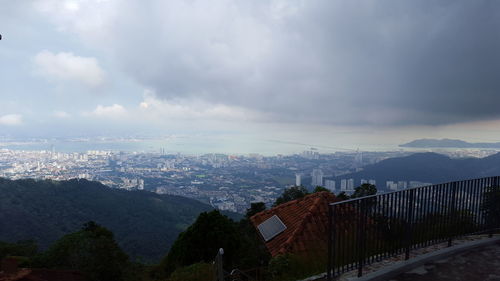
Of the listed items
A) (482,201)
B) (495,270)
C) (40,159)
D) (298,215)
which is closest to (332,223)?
(495,270)

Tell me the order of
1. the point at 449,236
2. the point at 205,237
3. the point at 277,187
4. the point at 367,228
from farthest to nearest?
the point at 277,187, the point at 205,237, the point at 449,236, the point at 367,228

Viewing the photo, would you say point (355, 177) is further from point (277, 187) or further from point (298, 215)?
point (298, 215)

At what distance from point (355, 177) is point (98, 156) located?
546 feet

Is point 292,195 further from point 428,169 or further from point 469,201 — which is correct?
point 428,169

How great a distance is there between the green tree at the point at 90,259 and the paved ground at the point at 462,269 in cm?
2084

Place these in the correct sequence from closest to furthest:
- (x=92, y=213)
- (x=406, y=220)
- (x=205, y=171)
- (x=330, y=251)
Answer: (x=330, y=251) → (x=406, y=220) → (x=92, y=213) → (x=205, y=171)

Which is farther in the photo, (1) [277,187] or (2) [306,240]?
(1) [277,187]

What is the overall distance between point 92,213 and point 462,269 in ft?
273

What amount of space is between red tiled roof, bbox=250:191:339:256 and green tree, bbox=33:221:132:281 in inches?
426

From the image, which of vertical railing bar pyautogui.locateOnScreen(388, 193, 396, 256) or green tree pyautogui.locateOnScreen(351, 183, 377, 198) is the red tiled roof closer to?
green tree pyautogui.locateOnScreen(351, 183, 377, 198)

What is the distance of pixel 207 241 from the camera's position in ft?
62.6

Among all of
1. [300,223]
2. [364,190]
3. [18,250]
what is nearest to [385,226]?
[300,223]

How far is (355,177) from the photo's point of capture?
92438mm

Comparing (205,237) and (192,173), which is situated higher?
(205,237)
